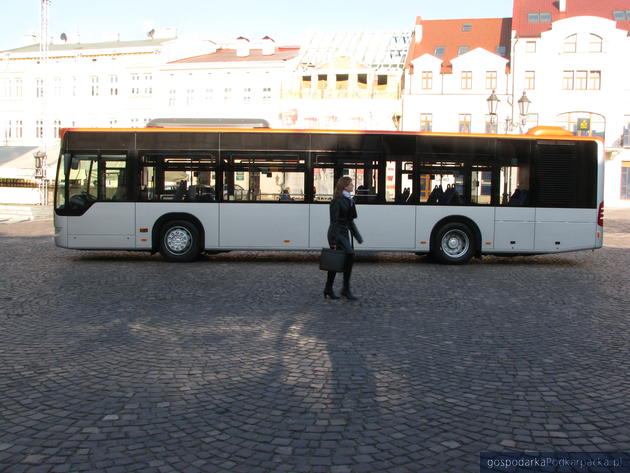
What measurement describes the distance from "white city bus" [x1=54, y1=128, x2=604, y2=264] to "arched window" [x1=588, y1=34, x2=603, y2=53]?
4713 centimetres

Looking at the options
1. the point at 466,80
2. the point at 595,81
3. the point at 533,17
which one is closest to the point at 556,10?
the point at 533,17

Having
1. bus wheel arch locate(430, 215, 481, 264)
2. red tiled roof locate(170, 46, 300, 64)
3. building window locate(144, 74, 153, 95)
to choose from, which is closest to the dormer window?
red tiled roof locate(170, 46, 300, 64)

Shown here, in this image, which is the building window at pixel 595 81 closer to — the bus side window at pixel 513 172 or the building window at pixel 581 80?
the building window at pixel 581 80

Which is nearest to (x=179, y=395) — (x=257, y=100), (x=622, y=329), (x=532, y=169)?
(x=622, y=329)

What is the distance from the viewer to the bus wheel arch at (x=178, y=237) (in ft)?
53.0

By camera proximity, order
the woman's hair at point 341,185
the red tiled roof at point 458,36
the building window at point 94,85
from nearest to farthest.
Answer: the woman's hair at point 341,185, the red tiled roof at point 458,36, the building window at point 94,85

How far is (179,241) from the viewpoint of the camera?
53.2 feet

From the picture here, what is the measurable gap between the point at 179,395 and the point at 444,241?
11.4 m

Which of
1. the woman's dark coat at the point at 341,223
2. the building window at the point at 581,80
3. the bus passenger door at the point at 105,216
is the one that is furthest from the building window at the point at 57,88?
the woman's dark coat at the point at 341,223

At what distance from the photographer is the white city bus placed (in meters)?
16.1

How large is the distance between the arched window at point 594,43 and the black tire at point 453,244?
48693 millimetres

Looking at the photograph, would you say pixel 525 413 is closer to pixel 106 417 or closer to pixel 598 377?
pixel 598 377

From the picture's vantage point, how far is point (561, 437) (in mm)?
4676

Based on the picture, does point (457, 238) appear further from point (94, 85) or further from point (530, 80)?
point (94, 85)
